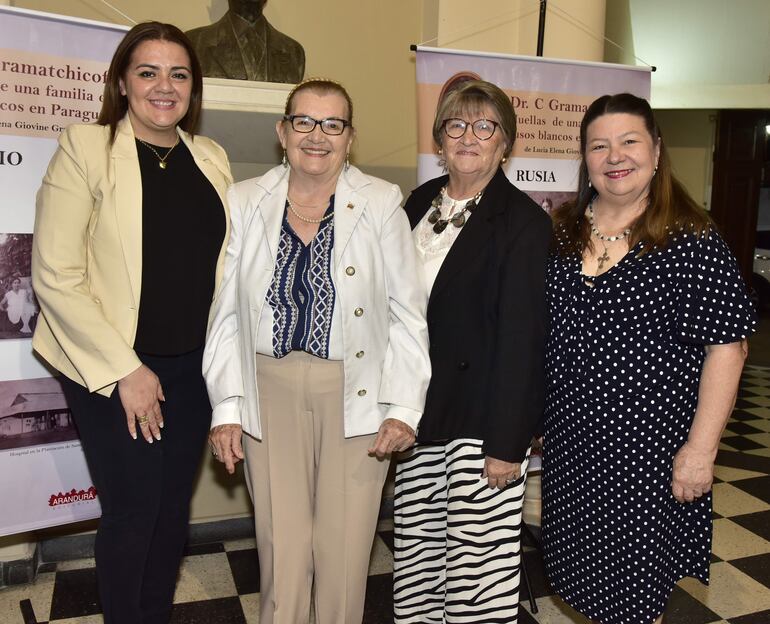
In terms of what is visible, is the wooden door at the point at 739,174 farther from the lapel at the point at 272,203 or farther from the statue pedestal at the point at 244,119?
the lapel at the point at 272,203

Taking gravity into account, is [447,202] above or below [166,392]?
above

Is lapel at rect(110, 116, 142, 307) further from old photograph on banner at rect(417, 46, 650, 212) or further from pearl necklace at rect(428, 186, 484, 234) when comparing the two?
old photograph on banner at rect(417, 46, 650, 212)


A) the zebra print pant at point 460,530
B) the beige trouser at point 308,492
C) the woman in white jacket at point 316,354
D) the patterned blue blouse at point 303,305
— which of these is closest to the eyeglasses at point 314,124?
the woman in white jacket at point 316,354

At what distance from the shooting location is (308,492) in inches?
77.5

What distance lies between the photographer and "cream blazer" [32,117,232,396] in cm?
189

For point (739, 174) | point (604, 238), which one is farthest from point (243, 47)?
point (739, 174)

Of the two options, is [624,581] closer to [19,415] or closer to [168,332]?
[168,332]

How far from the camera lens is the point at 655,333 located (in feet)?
6.01

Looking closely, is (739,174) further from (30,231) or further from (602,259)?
(30,231)

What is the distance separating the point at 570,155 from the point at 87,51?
1.97 m

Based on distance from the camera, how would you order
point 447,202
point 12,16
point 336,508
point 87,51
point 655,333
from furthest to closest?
point 87,51, point 12,16, point 447,202, point 336,508, point 655,333

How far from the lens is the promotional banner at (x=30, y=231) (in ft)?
7.96

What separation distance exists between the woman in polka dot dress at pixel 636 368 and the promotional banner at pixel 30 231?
168 cm

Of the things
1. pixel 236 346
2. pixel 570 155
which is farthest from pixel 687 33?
pixel 236 346
